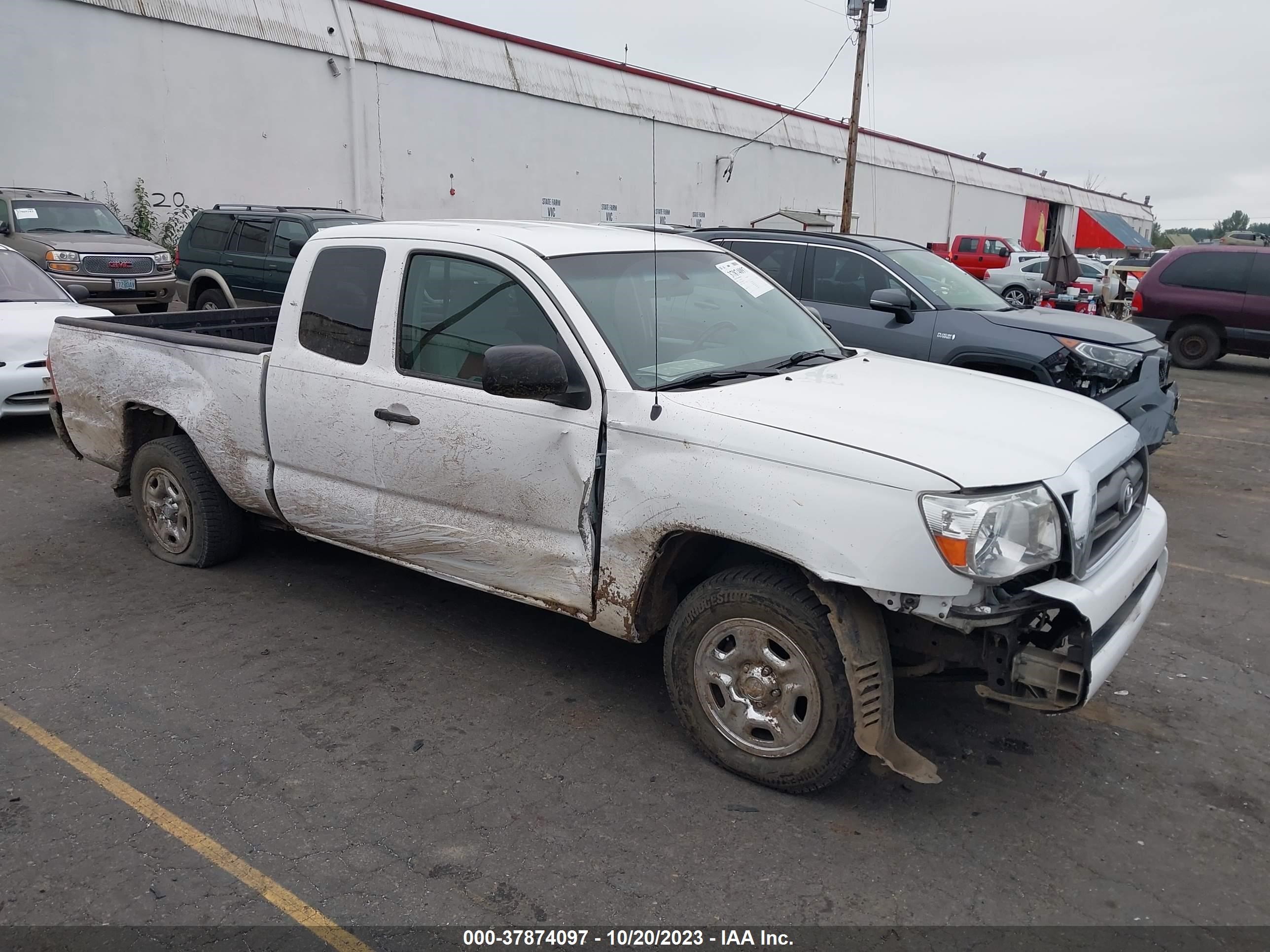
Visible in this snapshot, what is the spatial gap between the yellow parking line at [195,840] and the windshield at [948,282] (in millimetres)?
6670

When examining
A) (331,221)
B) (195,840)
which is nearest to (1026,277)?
(331,221)

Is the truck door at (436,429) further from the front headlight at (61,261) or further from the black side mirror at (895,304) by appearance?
the front headlight at (61,261)

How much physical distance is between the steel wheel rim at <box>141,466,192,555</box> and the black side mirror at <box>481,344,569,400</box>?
105 inches

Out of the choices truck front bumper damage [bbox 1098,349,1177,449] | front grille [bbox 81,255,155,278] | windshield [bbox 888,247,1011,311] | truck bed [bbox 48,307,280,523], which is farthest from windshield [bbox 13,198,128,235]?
truck front bumper damage [bbox 1098,349,1177,449]

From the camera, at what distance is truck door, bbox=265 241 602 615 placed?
12.5 feet

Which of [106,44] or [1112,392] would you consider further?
[106,44]

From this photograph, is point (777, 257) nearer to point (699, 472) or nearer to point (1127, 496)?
point (1127, 496)

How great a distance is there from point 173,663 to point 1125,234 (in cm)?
6738

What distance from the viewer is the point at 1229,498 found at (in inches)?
305

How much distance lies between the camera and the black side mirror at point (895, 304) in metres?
7.42

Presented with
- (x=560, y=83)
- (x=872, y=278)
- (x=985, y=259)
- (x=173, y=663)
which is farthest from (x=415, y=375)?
(x=985, y=259)

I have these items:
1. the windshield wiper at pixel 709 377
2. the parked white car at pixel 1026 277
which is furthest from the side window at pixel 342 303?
the parked white car at pixel 1026 277

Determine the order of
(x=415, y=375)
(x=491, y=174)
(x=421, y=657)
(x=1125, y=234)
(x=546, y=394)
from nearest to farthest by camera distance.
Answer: (x=546, y=394)
(x=415, y=375)
(x=421, y=657)
(x=491, y=174)
(x=1125, y=234)

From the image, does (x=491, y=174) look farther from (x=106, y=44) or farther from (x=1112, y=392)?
(x=1112, y=392)
